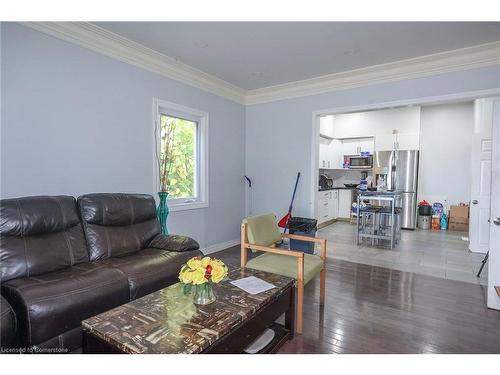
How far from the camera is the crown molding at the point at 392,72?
10.1 feet

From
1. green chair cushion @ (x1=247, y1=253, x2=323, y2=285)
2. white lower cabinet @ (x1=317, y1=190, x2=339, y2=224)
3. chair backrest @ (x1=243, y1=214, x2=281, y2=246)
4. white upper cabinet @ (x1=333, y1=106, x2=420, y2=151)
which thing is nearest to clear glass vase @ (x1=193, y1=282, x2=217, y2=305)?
green chair cushion @ (x1=247, y1=253, x2=323, y2=285)

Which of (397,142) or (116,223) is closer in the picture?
(116,223)

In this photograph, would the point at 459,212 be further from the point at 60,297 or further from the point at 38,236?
the point at 38,236

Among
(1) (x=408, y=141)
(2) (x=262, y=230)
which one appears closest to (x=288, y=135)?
(2) (x=262, y=230)

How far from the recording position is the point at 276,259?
8.34ft

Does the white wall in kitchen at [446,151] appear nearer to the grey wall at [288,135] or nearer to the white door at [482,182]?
the white door at [482,182]

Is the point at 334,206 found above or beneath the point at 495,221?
beneath

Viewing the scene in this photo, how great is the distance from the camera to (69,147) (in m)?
2.62

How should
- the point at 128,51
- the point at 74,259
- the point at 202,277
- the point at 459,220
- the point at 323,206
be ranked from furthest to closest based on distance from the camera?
the point at 323,206, the point at 459,220, the point at 128,51, the point at 74,259, the point at 202,277

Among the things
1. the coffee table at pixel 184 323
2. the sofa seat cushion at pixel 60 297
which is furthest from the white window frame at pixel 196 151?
the coffee table at pixel 184 323

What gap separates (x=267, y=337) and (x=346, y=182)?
6336 mm

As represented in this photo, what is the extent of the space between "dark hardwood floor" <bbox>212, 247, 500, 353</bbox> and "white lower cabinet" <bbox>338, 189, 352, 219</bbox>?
374cm

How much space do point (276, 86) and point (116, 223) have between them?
3198mm
